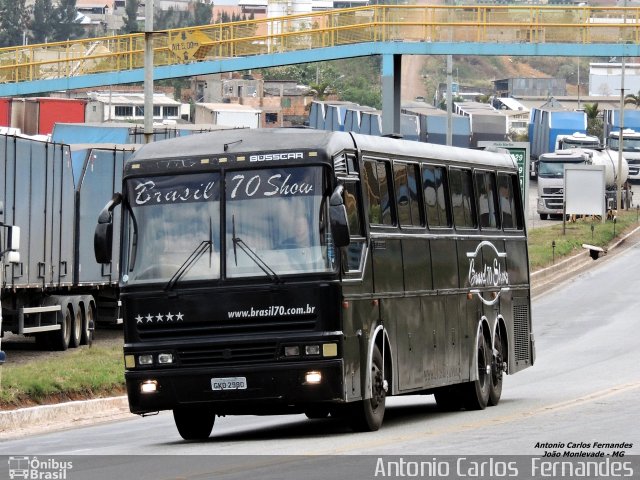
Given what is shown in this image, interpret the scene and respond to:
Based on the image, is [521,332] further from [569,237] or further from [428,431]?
[569,237]

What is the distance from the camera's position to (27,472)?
13906 mm

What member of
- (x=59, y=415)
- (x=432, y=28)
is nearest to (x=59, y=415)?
(x=59, y=415)

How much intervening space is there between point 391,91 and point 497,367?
91.0ft

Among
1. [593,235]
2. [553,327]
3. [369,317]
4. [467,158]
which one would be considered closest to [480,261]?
[467,158]

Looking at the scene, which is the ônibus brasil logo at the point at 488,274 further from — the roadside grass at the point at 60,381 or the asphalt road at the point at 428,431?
the roadside grass at the point at 60,381

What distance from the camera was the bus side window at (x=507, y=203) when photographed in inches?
896

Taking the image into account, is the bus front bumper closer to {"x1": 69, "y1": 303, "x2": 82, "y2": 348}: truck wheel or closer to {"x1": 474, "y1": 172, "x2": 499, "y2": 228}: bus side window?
{"x1": 474, "y1": 172, "x2": 499, "y2": 228}: bus side window

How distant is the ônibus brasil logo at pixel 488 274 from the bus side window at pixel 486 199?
32 centimetres

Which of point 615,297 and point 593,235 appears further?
point 593,235

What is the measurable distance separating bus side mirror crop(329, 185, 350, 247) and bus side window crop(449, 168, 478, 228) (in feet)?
15.2

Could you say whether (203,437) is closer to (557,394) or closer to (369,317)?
(369,317)

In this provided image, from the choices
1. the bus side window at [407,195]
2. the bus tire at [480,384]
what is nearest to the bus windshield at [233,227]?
the bus side window at [407,195]

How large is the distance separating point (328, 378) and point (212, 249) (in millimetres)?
1698

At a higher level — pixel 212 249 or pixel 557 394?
pixel 212 249
